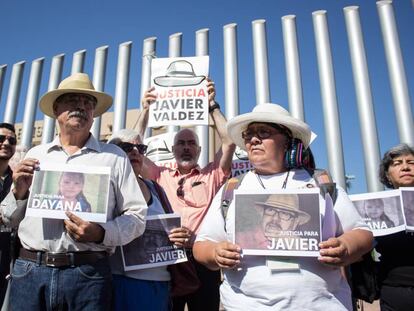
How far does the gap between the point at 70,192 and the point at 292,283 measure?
1173 millimetres

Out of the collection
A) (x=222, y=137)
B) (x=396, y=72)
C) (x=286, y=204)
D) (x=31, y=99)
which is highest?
A: (x=31, y=99)

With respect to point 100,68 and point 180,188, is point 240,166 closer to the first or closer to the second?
point 180,188

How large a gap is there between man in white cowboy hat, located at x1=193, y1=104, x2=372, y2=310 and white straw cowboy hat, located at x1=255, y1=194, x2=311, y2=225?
0.13m

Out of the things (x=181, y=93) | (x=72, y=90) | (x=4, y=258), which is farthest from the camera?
(x=181, y=93)

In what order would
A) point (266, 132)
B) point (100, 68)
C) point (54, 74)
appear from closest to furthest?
point (266, 132)
point (100, 68)
point (54, 74)

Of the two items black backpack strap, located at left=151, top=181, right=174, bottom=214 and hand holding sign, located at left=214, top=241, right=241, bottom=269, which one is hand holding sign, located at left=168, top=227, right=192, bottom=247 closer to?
black backpack strap, located at left=151, top=181, right=174, bottom=214

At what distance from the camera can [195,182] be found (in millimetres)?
3141

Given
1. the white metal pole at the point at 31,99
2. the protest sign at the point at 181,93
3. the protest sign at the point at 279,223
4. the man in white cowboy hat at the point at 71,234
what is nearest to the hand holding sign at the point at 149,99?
the protest sign at the point at 181,93

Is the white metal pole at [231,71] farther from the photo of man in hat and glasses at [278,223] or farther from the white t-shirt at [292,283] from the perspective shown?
the photo of man in hat and glasses at [278,223]

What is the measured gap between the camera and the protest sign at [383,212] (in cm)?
240

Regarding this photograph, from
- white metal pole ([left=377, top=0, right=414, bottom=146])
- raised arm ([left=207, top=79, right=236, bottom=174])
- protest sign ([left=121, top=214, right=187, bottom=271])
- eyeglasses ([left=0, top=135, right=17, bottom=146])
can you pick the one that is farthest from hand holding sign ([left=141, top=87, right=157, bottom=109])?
white metal pole ([left=377, top=0, right=414, bottom=146])

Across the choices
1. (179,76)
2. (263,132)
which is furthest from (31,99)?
(263,132)

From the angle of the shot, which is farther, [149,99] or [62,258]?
[149,99]

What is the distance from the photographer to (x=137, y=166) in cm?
279
